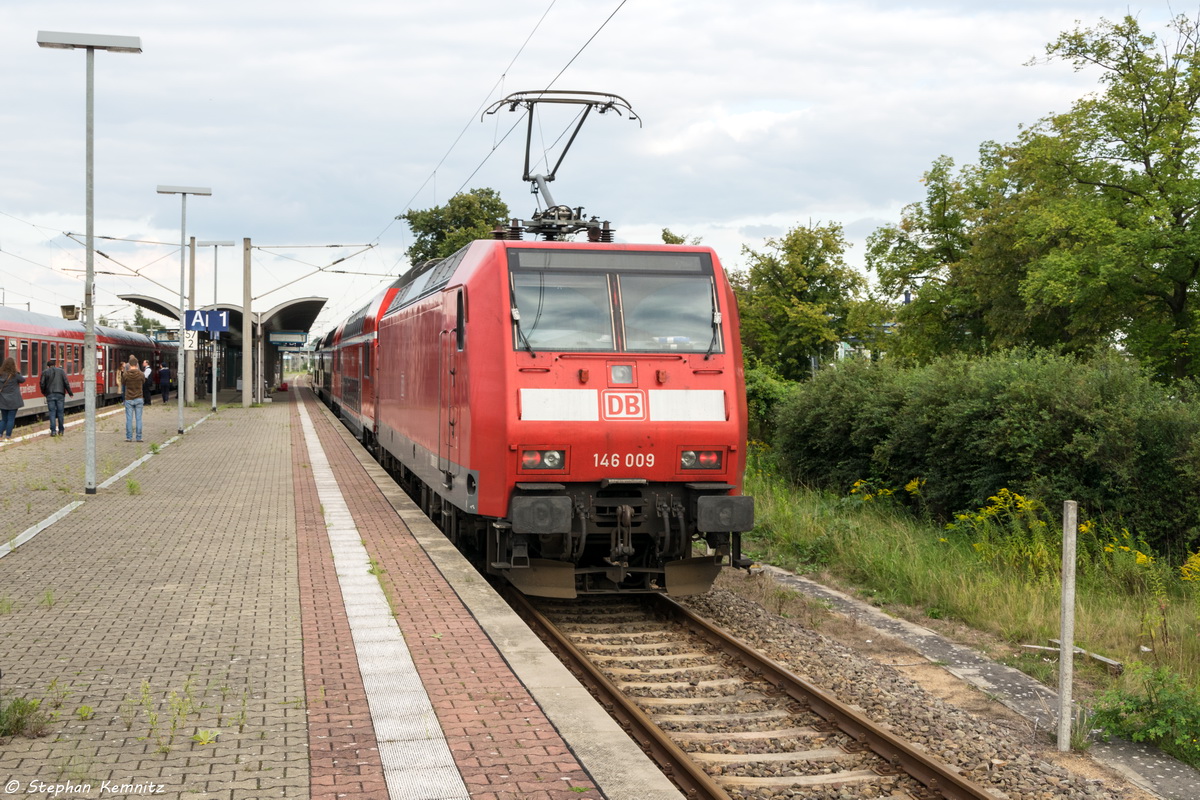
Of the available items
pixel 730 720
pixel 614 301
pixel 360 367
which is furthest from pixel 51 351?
pixel 730 720

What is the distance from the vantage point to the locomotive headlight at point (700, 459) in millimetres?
8891

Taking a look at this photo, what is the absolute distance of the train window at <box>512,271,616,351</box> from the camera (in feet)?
29.5

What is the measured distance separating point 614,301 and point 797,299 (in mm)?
26932

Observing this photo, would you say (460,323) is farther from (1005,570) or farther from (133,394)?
(133,394)

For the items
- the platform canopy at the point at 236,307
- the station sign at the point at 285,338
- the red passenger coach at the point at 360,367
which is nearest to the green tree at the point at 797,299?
the red passenger coach at the point at 360,367

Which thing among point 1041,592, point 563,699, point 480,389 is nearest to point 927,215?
point 1041,592

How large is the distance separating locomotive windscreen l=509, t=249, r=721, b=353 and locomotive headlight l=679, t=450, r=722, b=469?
2.92 ft

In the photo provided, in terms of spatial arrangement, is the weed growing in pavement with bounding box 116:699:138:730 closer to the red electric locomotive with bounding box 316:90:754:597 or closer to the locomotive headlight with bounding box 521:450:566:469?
the red electric locomotive with bounding box 316:90:754:597

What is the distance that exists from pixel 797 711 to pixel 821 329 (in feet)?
94.4

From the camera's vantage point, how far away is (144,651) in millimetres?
6789

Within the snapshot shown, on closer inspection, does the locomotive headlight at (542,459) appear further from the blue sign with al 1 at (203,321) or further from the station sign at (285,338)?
the station sign at (285,338)

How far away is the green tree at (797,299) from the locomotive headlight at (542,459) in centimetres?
2700

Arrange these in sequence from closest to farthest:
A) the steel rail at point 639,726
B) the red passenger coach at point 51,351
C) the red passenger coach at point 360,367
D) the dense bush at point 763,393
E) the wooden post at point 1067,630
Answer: the steel rail at point 639,726 < the wooden post at point 1067,630 < the red passenger coach at point 360,367 < the dense bush at point 763,393 < the red passenger coach at point 51,351

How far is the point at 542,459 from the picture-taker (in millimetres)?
8703
